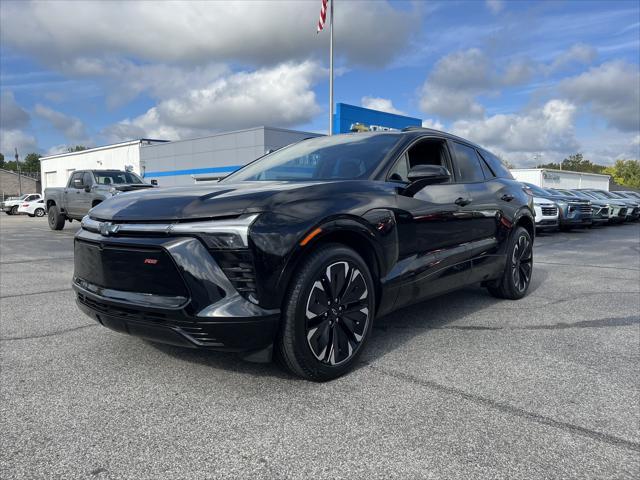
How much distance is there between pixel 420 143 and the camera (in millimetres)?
4141

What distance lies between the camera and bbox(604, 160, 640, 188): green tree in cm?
9396

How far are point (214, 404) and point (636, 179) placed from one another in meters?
109

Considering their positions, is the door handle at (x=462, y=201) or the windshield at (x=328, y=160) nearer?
the windshield at (x=328, y=160)

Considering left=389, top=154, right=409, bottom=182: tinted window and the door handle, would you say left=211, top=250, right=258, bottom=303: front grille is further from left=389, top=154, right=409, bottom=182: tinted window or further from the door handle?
the door handle

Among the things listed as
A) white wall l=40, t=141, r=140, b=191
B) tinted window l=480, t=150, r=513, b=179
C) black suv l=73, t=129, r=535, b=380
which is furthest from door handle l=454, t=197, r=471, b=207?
white wall l=40, t=141, r=140, b=191

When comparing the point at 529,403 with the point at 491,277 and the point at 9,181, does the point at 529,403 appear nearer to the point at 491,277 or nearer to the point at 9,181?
the point at 491,277

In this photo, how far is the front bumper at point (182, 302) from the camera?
266 cm

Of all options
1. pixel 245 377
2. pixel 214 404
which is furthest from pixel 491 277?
pixel 214 404

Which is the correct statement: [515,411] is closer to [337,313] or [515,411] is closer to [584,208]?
[337,313]

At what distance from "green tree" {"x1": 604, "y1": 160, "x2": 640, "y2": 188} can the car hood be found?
10585cm

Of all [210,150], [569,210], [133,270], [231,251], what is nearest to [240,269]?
[231,251]

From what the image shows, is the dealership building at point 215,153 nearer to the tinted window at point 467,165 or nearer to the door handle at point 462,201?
the tinted window at point 467,165

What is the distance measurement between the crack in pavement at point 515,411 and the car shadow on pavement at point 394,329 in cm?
33

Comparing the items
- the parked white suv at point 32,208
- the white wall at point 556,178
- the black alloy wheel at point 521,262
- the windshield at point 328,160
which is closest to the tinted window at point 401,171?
the windshield at point 328,160
